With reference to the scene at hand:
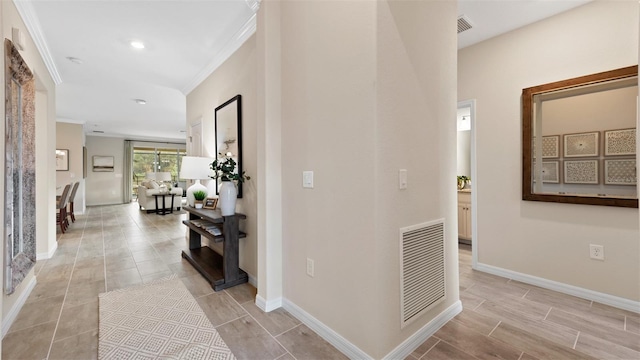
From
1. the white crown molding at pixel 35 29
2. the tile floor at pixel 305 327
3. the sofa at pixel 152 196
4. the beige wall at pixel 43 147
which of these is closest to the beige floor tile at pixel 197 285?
the tile floor at pixel 305 327

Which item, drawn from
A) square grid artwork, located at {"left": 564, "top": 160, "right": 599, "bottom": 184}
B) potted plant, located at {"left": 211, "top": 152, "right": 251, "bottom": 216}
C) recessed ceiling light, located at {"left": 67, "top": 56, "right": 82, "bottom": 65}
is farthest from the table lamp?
square grid artwork, located at {"left": 564, "top": 160, "right": 599, "bottom": 184}

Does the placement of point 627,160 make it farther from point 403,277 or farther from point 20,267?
point 20,267

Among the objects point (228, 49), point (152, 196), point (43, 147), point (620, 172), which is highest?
point (228, 49)

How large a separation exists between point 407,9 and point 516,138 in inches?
76.0

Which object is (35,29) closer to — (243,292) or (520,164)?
(243,292)

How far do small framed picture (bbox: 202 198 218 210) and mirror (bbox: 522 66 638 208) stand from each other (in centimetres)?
331

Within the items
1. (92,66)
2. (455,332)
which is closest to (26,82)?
(92,66)

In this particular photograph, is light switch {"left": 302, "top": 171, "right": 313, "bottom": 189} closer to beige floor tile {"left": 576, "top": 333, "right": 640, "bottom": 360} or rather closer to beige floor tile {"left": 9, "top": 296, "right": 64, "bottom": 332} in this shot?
beige floor tile {"left": 576, "top": 333, "right": 640, "bottom": 360}

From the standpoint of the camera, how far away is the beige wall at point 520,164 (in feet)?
7.32

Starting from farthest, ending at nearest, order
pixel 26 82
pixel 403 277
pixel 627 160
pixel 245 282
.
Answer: pixel 245 282
pixel 26 82
pixel 627 160
pixel 403 277

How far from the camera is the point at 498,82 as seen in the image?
289 centimetres

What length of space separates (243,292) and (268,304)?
18.9 inches

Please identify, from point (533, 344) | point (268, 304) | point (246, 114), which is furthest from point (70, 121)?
point (533, 344)

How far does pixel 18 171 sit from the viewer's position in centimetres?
226
